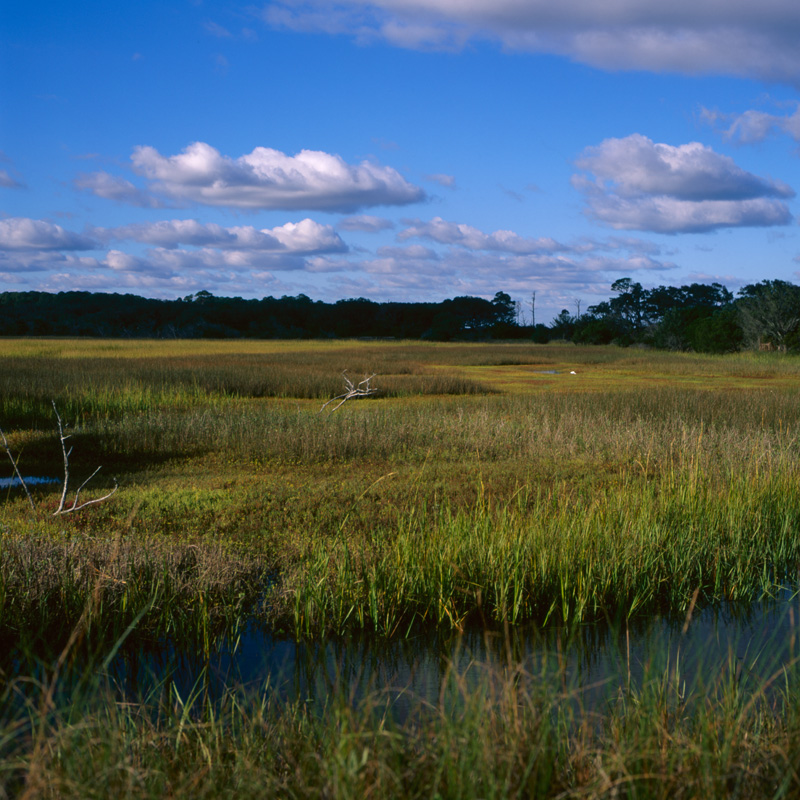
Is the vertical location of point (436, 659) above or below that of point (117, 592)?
below

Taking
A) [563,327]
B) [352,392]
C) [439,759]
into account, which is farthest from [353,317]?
[439,759]

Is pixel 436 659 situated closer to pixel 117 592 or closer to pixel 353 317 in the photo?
pixel 117 592

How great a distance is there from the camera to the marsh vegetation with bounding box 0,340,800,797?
104 inches

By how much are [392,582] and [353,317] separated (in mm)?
88094

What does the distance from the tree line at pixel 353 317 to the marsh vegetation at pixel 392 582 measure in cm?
4565

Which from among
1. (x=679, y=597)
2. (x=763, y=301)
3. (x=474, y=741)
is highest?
(x=763, y=301)

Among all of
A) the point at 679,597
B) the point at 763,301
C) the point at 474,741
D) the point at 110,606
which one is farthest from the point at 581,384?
the point at 763,301

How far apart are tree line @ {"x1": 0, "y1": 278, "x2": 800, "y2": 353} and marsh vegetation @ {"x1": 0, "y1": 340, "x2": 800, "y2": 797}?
150ft

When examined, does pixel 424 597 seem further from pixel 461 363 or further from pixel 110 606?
pixel 461 363

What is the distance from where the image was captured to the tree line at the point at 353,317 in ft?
223

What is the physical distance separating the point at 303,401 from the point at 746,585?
1431 centimetres

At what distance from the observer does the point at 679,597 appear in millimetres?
5523

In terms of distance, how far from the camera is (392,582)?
17.3ft

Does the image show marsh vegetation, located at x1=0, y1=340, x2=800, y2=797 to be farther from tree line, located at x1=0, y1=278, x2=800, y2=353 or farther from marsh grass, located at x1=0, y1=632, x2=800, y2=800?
tree line, located at x1=0, y1=278, x2=800, y2=353
